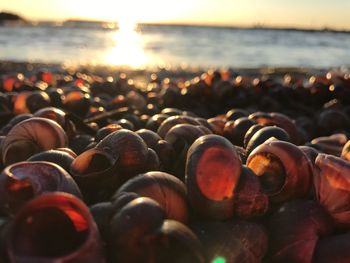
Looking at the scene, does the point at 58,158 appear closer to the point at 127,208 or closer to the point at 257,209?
the point at 127,208

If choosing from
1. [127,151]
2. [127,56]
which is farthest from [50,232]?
[127,56]

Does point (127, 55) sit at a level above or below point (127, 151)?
below

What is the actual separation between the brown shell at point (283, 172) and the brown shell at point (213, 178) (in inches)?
11.2

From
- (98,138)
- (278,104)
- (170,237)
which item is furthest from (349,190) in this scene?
(278,104)

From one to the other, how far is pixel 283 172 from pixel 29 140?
1.61 m

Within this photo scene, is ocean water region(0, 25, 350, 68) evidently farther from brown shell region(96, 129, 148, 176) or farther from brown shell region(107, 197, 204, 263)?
brown shell region(107, 197, 204, 263)

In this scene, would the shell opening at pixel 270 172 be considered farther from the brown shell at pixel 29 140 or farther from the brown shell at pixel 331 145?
the brown shell at pixel 331 145

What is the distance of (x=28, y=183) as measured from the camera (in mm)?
2076

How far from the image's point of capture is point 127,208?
6.08ft

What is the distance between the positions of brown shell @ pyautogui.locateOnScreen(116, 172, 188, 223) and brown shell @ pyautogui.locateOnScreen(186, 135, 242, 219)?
60 millimetres

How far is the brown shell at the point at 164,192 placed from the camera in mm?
2094

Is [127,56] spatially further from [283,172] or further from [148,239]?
[148,239]

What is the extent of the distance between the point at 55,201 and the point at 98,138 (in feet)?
5.47

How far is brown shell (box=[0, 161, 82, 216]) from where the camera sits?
2047 millimetres
